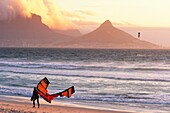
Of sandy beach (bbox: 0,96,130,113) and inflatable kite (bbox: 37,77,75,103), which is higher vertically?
inflatable kite (bbox: 37,77,75,103)

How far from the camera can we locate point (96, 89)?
24938mm

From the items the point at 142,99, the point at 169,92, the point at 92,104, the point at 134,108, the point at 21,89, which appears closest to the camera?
the point at 134,108

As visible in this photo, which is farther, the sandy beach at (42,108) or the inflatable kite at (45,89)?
the inflatable kite at (45,89)

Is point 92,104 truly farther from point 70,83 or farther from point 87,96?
point 70,83

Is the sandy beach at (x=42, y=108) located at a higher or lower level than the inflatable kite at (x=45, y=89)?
lower

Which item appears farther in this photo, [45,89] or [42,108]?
[42,108]

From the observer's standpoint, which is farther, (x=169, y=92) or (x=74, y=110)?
(x=169, y=92)

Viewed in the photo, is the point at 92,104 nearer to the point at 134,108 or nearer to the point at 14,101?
the point at 134,108

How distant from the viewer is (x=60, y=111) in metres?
16.2

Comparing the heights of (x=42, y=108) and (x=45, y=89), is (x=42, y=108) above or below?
below

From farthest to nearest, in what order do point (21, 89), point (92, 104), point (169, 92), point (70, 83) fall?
point (70, 83)
point (21, 89)
point (169, 92)
point (92, 104)

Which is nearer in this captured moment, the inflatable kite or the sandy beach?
the sandy beach

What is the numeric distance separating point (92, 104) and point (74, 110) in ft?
8.06

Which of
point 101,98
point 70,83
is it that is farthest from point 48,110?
point 70,83
